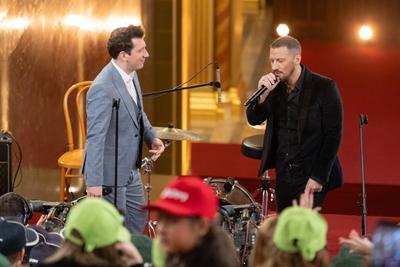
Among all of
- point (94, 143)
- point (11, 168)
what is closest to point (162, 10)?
point (11, 168)

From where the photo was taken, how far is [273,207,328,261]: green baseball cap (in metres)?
4.85

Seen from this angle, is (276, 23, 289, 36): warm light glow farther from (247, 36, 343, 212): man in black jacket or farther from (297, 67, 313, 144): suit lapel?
(297, 67, 313, 144): suit lapel

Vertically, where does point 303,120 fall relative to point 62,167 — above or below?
above

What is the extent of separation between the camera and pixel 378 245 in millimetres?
4605

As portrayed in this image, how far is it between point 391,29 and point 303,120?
9393 millimetres

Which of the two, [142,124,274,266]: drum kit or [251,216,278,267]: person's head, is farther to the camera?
[142,124,274,266]: drum kit

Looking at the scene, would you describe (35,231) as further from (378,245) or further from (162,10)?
(162,10)

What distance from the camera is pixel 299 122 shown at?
23.8 ft

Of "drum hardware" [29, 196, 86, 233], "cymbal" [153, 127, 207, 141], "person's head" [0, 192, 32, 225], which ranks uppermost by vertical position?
"cymbal" [153, 127, 207, 141]

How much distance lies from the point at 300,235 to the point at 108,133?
8.80ft

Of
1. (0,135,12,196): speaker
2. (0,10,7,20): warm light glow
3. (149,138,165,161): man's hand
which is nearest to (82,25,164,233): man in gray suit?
(149,138,165,161): man's hand

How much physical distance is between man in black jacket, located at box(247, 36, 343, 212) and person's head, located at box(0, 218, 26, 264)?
2288 millimetres

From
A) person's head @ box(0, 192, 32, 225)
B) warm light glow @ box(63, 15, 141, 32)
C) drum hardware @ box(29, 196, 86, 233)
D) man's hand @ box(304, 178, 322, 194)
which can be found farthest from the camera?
warm light glow @ box(63, 15, 141, 32)

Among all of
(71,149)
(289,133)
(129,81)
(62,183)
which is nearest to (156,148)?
(129,81)
